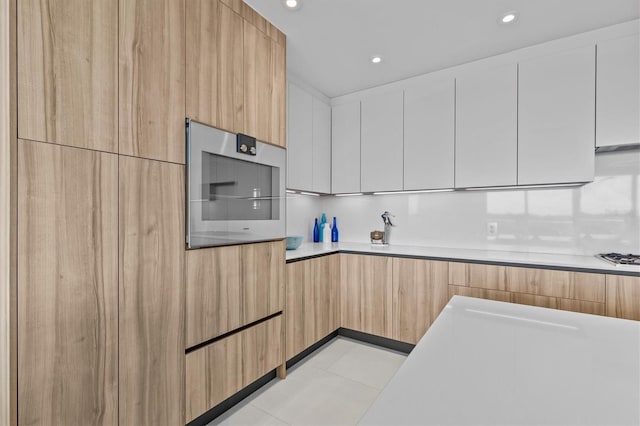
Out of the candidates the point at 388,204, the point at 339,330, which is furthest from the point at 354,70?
the point at 339,330

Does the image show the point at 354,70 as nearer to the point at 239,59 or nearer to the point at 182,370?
the point at 239,59

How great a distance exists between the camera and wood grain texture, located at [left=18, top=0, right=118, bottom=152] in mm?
1006

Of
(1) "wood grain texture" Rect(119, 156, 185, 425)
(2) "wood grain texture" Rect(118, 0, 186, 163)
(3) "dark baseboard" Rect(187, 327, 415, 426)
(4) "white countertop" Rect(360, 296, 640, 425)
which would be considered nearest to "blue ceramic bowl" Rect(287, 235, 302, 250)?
(3) "dark baseboard" Rect(187, 327, 415, 426)

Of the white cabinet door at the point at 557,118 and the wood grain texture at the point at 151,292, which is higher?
the white cabinet door at the point at 557,118

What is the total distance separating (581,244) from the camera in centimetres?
227

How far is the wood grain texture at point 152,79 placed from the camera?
1.26 m

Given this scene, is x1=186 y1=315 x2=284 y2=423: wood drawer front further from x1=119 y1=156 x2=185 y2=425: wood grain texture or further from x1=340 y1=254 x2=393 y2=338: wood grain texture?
x1=340 y1=254 x2=393 y2=338: wood grain texture

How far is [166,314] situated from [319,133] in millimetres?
2151

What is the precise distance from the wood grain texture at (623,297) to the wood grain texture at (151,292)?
2.39 meters

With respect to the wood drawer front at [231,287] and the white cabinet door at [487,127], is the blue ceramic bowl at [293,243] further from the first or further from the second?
the white cabinet door at [487,127]

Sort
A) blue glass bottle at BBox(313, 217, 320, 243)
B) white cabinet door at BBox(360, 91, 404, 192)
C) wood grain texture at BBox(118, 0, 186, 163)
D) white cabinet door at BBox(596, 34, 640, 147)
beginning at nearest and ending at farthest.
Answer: wood grain texture at BBox(118, 0, 186, 163) → white cabinet door at BBox(596, 34, 640, 147) → white cabinet door at BBox(360, 91, 404, 192) → blue glass bottle at BBox(313, 217, 320, 243)

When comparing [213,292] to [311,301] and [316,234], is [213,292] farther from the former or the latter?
[316,234]

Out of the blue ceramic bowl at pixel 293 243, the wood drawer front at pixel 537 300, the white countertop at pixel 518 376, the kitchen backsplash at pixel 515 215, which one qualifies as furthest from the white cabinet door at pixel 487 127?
the white countertop at pixel 518 376

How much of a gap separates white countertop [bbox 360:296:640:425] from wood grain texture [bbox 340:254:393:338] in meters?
1.54
